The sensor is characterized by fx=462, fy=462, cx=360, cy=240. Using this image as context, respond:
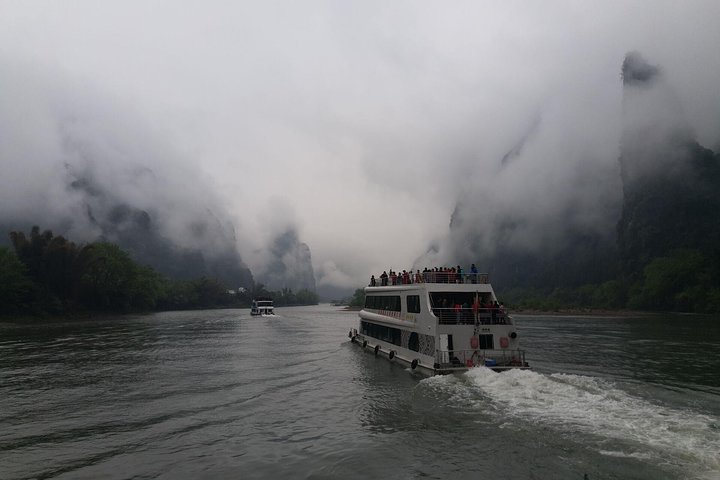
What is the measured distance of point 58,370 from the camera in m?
32.6

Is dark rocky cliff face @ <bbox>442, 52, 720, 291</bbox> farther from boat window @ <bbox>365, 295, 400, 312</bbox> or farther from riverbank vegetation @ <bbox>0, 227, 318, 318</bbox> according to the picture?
riverbank vegetation @ <bbox>0, 227, 318, 318</bbox>

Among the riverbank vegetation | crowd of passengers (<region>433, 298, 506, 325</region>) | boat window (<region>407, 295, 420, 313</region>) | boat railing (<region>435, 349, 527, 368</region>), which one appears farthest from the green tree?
boat railing (<region>435, 349, 527, 368</region>)

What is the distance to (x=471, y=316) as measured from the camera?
28609 millimetres

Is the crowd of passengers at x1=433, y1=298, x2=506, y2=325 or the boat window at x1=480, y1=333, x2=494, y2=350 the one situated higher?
the crowd of passengers at x1=433, y1=298, x2=506, y2=325

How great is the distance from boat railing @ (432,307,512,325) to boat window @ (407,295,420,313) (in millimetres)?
2092

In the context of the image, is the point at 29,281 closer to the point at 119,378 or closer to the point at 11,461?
the point at 119,378

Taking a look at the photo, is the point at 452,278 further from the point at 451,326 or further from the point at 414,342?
the point at 414,342

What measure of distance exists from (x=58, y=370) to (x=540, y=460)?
32.5m

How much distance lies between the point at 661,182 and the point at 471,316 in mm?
174625

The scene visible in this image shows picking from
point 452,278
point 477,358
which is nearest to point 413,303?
point 452,278

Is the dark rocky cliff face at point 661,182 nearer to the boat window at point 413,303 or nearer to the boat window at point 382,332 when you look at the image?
the boat window at point 382,332

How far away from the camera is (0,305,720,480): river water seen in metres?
14.6

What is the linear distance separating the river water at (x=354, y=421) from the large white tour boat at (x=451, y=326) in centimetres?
146

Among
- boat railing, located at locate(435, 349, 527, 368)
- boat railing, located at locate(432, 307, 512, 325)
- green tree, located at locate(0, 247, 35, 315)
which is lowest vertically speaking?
boat railing, located at locate(435, 349, 527, 368)
